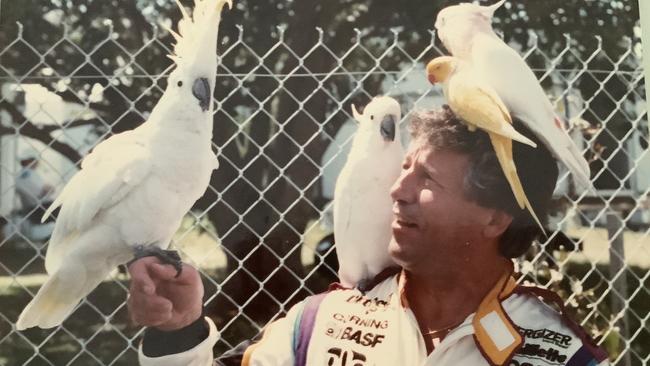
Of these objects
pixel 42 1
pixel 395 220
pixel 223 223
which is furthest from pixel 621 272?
pixel 42 1

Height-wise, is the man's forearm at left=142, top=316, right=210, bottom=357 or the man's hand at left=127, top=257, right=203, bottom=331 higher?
the man's hand at left=127, top=257, right=203, bottom=331

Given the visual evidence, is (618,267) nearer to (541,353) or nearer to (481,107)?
(541,353)

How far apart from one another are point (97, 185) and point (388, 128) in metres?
0.43

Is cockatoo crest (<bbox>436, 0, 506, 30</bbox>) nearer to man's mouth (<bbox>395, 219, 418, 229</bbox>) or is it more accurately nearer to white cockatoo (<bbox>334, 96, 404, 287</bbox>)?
white cockatoo (<bbox>334, 96, 404, 287</bbox>)

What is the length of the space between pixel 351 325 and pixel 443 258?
16 centimetres

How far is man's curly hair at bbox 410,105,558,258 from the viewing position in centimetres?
95

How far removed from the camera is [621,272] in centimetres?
103

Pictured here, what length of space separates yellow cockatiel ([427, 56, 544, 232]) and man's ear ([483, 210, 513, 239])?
3 cm

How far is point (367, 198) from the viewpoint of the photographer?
38.3 inches

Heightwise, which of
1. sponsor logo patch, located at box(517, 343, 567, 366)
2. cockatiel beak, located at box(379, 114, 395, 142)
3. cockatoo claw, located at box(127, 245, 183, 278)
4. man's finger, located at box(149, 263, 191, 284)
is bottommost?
sponsor logo patch, located at box(517, 343, 567, 366)

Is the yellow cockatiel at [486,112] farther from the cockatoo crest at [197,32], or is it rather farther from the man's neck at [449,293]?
the cockatoo crest at [197,32]

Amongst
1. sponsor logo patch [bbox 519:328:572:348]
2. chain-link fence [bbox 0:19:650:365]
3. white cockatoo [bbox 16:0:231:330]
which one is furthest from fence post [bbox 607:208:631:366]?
white cockatoo [bbox 16:0:231:330]

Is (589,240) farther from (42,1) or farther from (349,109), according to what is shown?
(42,1)

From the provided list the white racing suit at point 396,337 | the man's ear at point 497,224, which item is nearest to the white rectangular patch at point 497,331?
the white racing suit at point 396,337
